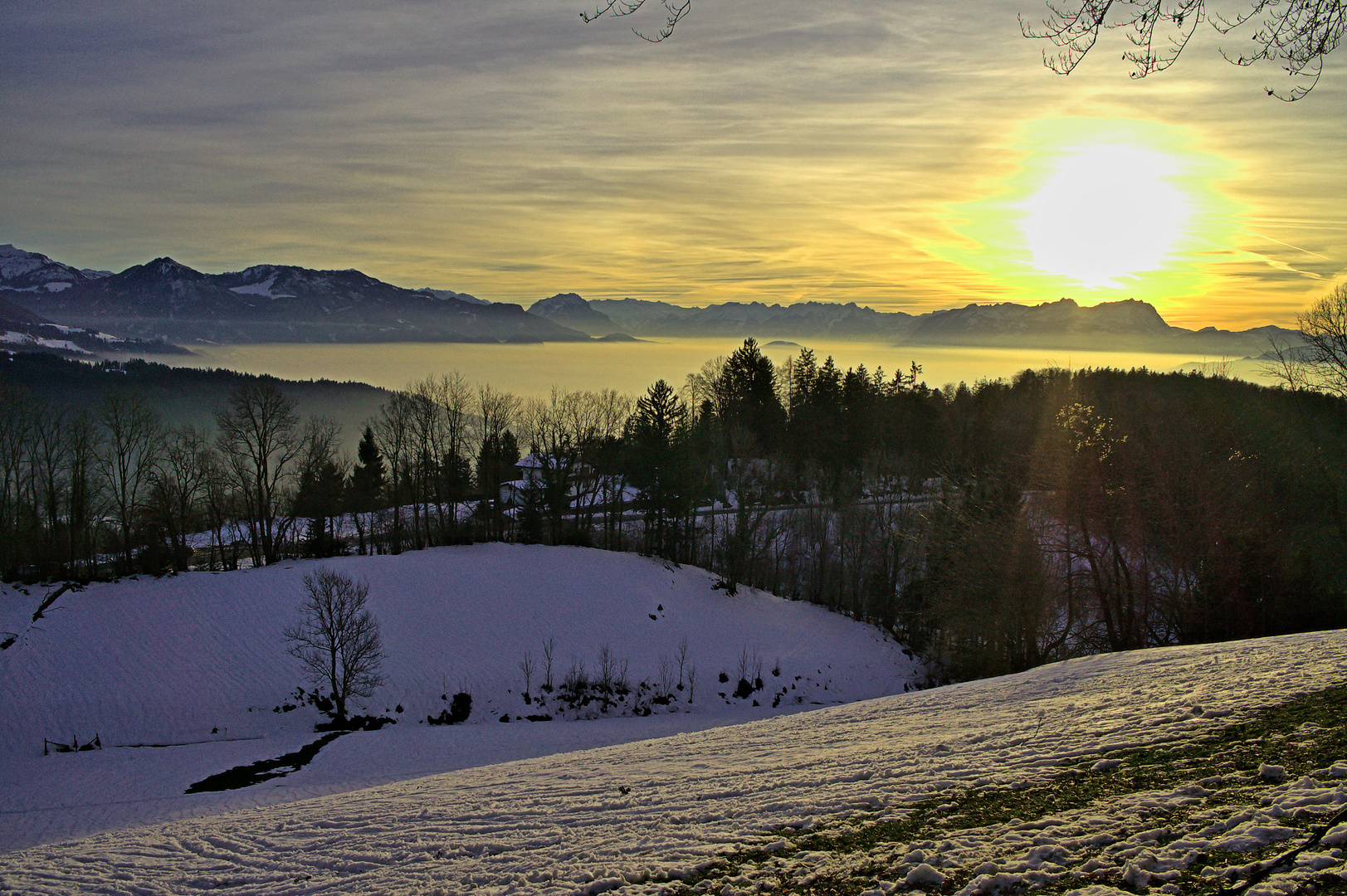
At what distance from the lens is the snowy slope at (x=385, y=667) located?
25.3 metres

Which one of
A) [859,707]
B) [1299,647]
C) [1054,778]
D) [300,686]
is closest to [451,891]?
[1054,778]

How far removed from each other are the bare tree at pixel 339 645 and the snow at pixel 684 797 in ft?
8.32

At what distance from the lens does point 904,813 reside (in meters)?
7.26

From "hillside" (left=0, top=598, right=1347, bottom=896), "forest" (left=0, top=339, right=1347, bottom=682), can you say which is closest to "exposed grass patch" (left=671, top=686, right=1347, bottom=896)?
"hillside" (left=0, top=598, right=1347, bottom=896)

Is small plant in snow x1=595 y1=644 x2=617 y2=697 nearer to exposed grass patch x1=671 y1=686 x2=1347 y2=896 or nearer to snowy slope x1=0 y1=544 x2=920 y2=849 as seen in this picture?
snowy slope x1=0 y1=544 x2=920 y2=849

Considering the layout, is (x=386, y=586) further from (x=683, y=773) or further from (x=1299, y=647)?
(x=1299, y=647)

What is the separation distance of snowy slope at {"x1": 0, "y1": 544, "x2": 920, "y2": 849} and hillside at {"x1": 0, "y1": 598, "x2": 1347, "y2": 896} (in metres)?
12.1

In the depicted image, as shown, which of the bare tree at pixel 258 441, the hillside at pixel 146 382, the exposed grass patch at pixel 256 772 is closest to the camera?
the exposed grass patch at pixel 256 772

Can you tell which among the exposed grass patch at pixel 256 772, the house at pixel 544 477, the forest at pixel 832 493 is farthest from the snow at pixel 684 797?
the house at pixel 544 477

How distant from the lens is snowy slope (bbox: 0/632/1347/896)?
5.64m

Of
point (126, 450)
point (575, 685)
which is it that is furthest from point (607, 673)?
point (126, 450)

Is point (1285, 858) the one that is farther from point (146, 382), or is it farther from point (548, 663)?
point (146, 382)

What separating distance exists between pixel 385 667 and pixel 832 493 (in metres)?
43.0

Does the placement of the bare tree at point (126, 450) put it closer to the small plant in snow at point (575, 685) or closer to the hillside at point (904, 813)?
the small plant in snow at point (575, 685)
